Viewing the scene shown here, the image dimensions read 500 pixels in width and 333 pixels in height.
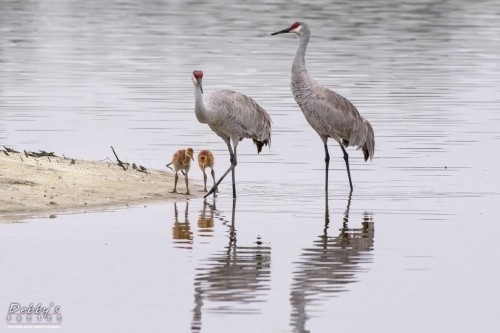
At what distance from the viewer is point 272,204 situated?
15055 mm

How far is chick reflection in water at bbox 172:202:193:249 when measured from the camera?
12.5 m

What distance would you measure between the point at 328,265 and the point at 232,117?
17.1 ft

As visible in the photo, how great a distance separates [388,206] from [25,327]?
6.43 meters

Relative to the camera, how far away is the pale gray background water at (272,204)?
10023 mm

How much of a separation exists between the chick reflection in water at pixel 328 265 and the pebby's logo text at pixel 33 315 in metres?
1.67

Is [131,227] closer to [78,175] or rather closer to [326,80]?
[78,175]

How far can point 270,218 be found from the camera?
46.1 ft

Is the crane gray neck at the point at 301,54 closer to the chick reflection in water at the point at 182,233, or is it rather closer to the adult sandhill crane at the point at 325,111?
the adult sandhill crane at the point at 325,111

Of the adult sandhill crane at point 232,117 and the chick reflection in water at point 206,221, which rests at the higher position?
the adult sandhill crane at point 232,117

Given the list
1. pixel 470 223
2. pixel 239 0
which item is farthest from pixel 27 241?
pixel 239 0

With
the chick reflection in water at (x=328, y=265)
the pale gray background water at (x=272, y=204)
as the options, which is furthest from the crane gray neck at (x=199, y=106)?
the chick reflection in water at (x=328, y=265)

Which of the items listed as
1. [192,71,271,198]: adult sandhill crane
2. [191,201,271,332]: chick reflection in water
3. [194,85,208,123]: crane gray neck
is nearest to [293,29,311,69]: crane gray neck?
[192,71,271,198]: adult sandhill crane

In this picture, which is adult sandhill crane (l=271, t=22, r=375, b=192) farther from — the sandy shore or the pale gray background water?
the sandy shore

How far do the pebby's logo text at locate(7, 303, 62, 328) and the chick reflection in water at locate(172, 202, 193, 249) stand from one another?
2.72 meters
